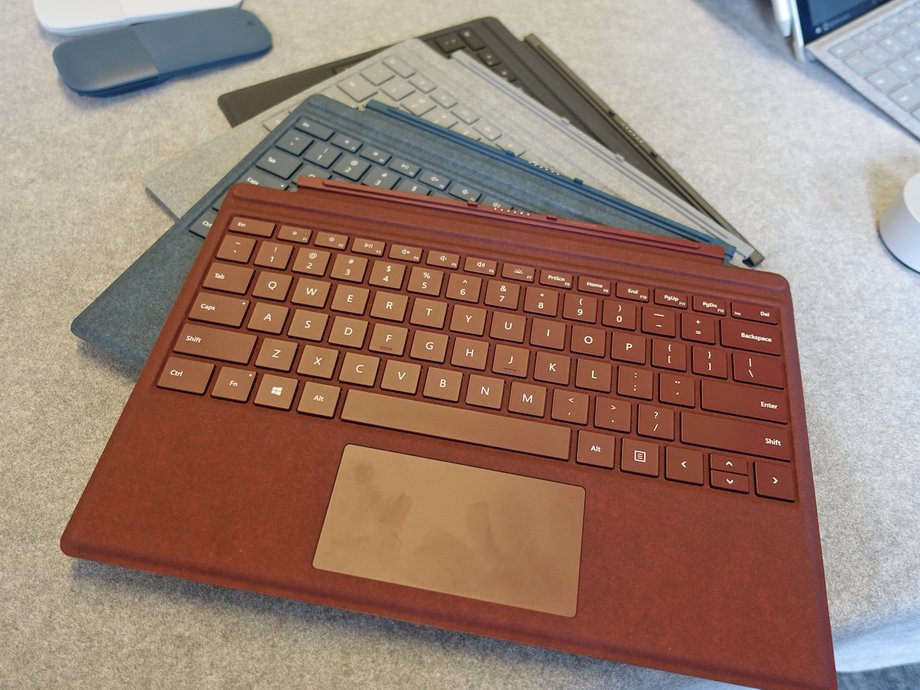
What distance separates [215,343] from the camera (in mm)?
434

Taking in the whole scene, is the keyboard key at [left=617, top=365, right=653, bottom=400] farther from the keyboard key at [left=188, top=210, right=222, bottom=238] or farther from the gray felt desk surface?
the keyboard key at [left=188, top=210, right=222, bottom=238]

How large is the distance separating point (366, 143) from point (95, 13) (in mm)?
328

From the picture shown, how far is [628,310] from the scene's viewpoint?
1.53 ft

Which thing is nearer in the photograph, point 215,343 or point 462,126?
point 215,343

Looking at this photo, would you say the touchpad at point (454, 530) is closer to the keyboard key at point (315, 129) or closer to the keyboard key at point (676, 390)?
the keyboard key at point (676, 390)

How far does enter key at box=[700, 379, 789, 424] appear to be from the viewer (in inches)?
17.0

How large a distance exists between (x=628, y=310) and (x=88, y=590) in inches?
14.5

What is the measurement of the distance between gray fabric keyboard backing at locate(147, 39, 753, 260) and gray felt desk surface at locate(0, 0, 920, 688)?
0.18 ft

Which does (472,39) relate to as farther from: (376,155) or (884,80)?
(884,80)

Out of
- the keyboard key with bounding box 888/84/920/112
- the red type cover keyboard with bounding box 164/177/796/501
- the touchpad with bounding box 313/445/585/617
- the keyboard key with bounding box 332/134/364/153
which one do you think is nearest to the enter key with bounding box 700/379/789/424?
the red type cover keyboard with bounding box 164/177/796/501

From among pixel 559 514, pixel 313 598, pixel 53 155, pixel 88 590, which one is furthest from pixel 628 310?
pixel 53 155

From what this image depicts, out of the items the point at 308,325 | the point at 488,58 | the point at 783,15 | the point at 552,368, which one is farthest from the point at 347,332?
the point at 783,15

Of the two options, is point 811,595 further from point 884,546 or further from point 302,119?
point 302,119

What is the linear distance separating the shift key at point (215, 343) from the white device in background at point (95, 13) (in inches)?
15.9
